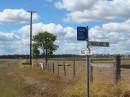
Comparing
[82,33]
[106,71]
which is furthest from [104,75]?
[82,33]

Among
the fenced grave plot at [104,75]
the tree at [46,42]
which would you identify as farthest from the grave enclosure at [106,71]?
the tree at [46,42]

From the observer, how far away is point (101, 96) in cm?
1697

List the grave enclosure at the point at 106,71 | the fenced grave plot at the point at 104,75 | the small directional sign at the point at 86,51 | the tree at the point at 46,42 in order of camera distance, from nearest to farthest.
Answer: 1. the small directional sign at the point at 86,51
2. the grave enclosure at the point at 106,71
3. the fenced grave plot at the point at 104,75
4. the tree at the point at 46,42

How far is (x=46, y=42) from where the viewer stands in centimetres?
9012

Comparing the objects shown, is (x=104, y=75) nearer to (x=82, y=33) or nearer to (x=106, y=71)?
(x=106, y=71)

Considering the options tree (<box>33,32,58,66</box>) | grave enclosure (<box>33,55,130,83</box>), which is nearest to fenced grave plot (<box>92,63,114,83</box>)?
grave enclosure (<box>33,55,130,83</box>)

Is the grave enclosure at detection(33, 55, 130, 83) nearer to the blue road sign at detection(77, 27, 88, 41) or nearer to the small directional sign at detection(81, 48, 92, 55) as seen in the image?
the small directional sign at detection(81, 48, 92, 55)

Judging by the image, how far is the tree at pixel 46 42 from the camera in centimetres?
8638

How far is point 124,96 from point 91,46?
2235mm

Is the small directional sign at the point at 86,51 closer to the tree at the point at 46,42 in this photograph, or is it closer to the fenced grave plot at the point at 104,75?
the fenced grave plot at the point at 104,75

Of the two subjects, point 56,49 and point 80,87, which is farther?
point 56,49

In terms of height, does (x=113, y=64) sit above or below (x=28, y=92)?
above

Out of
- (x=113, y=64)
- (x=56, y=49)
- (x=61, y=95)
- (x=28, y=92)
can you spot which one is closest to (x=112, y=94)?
(x=113, y=64)

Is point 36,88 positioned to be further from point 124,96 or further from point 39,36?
point 39,36
